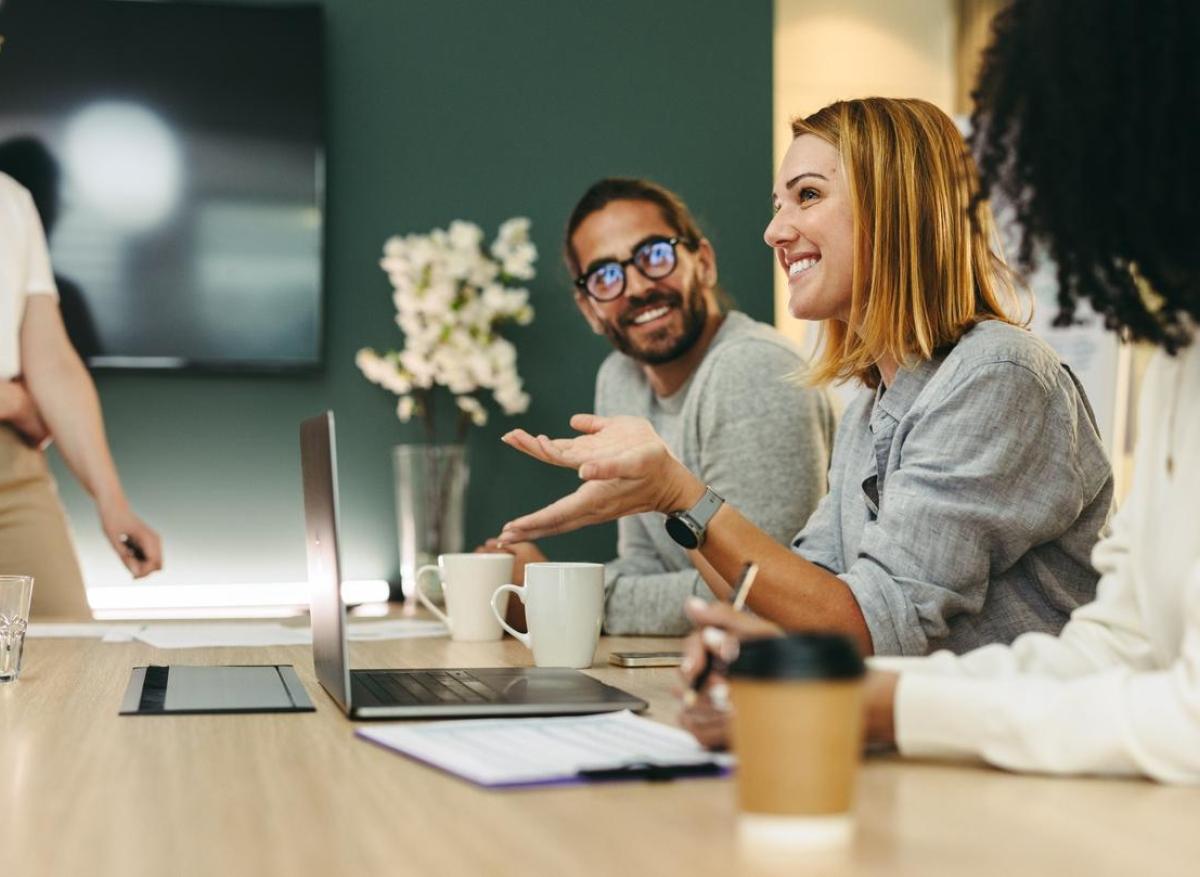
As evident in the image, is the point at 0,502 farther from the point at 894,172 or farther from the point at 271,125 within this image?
the point at 894,172

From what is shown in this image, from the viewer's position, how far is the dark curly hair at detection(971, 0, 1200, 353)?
0.90 metres

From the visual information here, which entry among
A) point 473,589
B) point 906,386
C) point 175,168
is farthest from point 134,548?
point 906,386

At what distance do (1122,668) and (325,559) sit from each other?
65 centimetres

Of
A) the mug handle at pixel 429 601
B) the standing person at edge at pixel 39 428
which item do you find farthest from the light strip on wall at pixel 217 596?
the mug handle at pixel 429 601

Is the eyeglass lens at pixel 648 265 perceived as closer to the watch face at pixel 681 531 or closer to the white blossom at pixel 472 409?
the white blossom at pixel 472 409

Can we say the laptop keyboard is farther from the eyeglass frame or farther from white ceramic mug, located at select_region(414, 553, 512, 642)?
the eyeglass frame

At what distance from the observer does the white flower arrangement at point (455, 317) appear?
333cm

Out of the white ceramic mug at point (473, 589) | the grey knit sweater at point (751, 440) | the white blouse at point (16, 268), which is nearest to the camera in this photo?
the white ceramic mug at point (473, 589)

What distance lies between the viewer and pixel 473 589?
1.84m

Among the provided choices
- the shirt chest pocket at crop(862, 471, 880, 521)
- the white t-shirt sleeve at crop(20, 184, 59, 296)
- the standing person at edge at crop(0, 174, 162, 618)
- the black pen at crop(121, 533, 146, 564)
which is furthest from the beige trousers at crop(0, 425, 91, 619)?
the shirt chest pocket at crop(862, 471, 880, 521)

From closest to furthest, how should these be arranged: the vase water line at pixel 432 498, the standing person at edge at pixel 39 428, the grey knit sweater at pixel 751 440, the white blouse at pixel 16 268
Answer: the grey knit sweater at pixel 751 440, the standing person at edge at pixel 39 428, the white blouse at pixel 16 268, the vase water line at pixel 432 498

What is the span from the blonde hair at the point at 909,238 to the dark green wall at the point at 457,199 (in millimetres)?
1931

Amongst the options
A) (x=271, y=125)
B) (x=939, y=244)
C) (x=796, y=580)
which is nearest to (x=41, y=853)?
(x=796, y=580)

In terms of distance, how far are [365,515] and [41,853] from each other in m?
2.89
